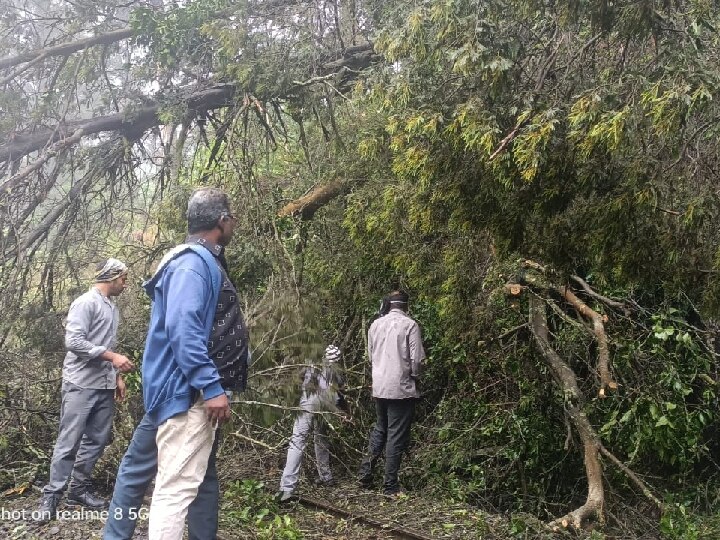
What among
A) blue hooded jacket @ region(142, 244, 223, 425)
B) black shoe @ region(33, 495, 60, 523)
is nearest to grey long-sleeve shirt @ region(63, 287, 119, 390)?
black shoe @ region(33, 495, 60, 523)

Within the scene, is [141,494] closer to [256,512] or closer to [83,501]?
[83,501]

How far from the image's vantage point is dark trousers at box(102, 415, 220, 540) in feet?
11.3

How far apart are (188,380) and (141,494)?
0.79m

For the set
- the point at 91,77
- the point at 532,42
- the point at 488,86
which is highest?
the point at 91,77

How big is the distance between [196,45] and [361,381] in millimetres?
4165

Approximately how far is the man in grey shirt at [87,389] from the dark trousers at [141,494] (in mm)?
1525

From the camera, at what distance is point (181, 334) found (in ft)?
10.3

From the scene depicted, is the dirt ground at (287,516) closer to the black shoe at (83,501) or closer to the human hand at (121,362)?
the black shoe at (83,501)

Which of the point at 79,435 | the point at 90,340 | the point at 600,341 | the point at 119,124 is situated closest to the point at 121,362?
the point at 90,340

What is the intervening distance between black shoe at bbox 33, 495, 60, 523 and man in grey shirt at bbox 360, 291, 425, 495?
3013 millimetres

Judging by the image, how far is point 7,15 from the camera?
24.3ft

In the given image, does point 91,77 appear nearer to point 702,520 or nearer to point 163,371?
point 163,371

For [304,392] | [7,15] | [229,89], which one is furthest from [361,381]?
[7,15]

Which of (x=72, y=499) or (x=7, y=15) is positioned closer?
(x=72, y=499)
